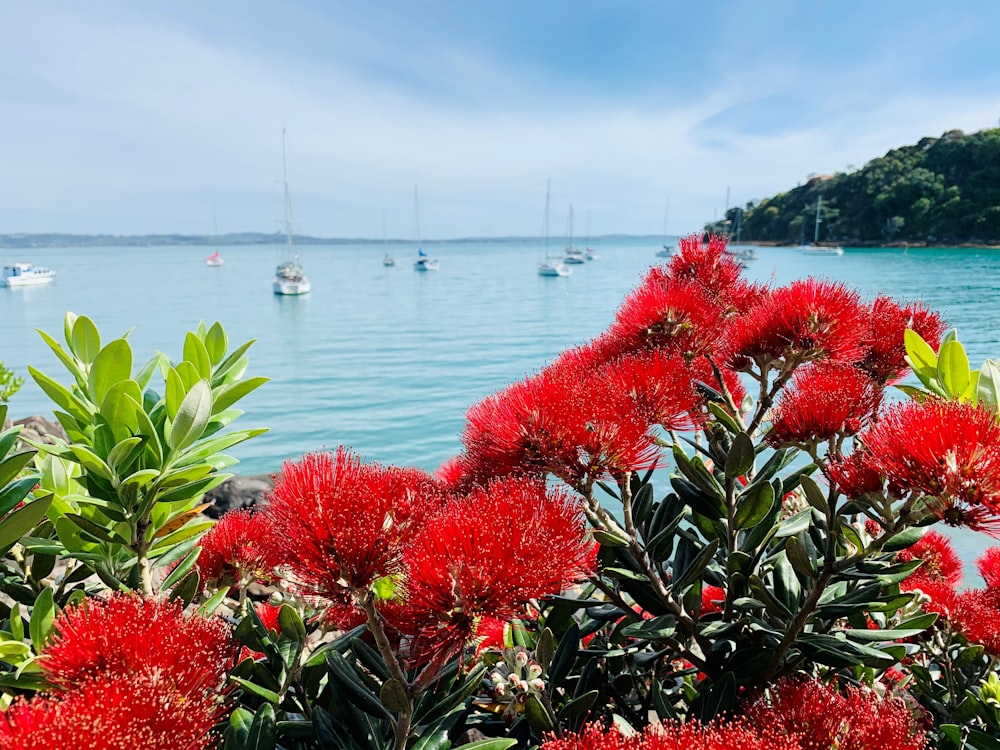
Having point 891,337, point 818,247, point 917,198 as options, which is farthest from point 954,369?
point 818,247

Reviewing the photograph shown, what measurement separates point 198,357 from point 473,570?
0.78 meters

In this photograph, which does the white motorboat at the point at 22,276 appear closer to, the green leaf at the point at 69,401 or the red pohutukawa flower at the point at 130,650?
the green leaf at the point at 69,401

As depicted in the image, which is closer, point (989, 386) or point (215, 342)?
point (989, 386)

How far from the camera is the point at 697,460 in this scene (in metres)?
1.23

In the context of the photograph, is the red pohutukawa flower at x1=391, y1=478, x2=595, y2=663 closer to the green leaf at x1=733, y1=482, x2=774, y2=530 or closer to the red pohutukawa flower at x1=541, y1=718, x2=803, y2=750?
the red pohutukawa flower at x1=541, y1=718, x2=803, y2=750

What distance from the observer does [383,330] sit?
99.6 ft

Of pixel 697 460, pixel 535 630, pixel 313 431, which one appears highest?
pixel 697 460

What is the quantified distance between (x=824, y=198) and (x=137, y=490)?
92.1 metres

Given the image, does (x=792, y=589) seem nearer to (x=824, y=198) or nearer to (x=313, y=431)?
(x=313, y=431)

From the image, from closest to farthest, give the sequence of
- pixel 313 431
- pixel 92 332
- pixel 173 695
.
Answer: pixel 173 695 < pixel 92 332 < pixel 313 431

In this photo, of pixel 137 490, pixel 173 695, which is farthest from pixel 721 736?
pixel 137 490

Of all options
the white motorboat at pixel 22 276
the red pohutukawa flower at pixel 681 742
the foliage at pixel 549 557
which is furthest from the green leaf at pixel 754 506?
the white motorboat at pixel 22 276

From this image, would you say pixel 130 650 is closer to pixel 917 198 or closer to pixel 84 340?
pixel 84 340

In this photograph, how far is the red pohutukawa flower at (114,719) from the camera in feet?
2.01
